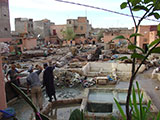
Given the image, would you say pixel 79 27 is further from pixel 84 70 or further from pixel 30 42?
pixel 84 70

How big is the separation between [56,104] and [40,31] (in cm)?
3959

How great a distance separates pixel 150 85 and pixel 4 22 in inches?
291

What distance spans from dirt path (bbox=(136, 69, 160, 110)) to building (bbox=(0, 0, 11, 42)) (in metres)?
5.46

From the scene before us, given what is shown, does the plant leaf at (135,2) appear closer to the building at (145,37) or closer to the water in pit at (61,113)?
the water in pit at (61,113)

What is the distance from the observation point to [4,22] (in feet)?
13.7

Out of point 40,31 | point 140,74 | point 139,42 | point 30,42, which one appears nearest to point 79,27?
point 40,31

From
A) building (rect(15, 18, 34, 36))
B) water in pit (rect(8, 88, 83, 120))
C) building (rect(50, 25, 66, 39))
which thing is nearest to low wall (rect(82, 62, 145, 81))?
water in pit (rect(8, 88, 83, 120))

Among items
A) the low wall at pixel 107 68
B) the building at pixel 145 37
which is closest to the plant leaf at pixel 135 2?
the low wall at pixel 107 68

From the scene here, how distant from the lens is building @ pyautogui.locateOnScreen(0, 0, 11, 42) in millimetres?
4061

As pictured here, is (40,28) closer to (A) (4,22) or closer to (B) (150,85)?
(B) (150,85)

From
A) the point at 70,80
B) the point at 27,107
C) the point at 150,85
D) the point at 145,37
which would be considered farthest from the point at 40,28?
the point at 27,107

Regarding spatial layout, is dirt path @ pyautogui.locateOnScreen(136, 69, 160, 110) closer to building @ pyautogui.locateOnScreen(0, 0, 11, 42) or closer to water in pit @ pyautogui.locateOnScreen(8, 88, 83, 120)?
water in pit @ pyautogui.locateOnScreen(8, 88, 83, 120)

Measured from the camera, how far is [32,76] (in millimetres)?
5008

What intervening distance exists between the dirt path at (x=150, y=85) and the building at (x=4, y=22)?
5.46 meters
